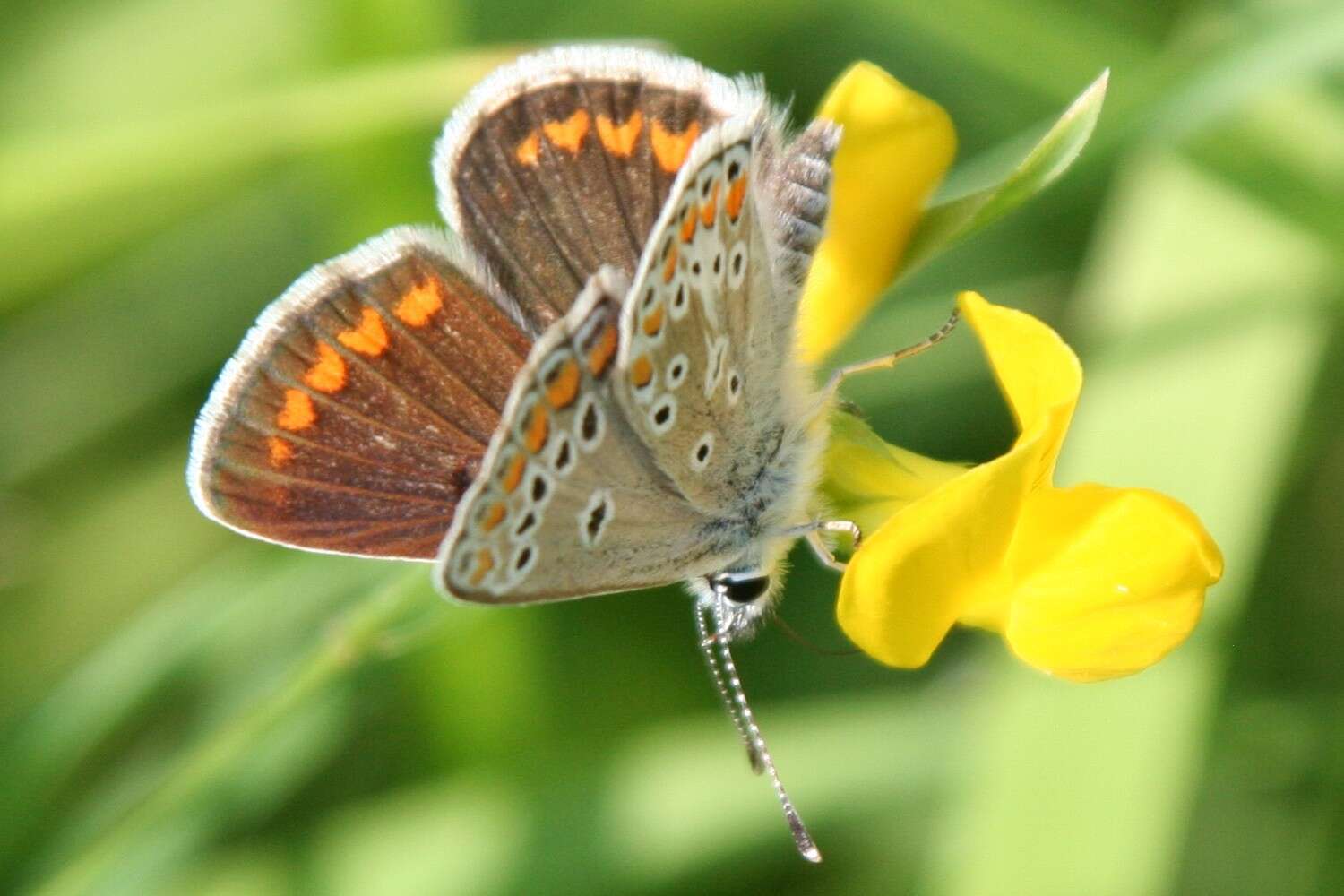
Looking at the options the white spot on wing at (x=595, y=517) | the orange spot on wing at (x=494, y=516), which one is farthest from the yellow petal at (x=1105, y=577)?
the orange spot on wing at (x=494, y=516)

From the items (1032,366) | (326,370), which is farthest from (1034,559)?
(326,370)

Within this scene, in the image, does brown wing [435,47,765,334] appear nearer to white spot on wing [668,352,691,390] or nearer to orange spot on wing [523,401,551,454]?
white spot on wing [668,352,691,390]

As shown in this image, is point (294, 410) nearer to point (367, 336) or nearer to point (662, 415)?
point (367, 336)

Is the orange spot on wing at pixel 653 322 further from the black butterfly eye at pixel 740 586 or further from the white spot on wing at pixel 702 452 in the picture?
the black butterfly eye at pixel 740 586

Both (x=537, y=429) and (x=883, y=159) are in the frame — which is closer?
(x=537, y=429)

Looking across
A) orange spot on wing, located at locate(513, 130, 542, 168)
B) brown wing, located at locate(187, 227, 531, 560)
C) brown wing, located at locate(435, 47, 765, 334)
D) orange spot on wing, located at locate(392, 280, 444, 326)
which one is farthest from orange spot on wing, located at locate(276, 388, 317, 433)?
orange spot on wing, located at locate(513, 130, 542, 168)

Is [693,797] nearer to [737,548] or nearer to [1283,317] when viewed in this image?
[737,548]
